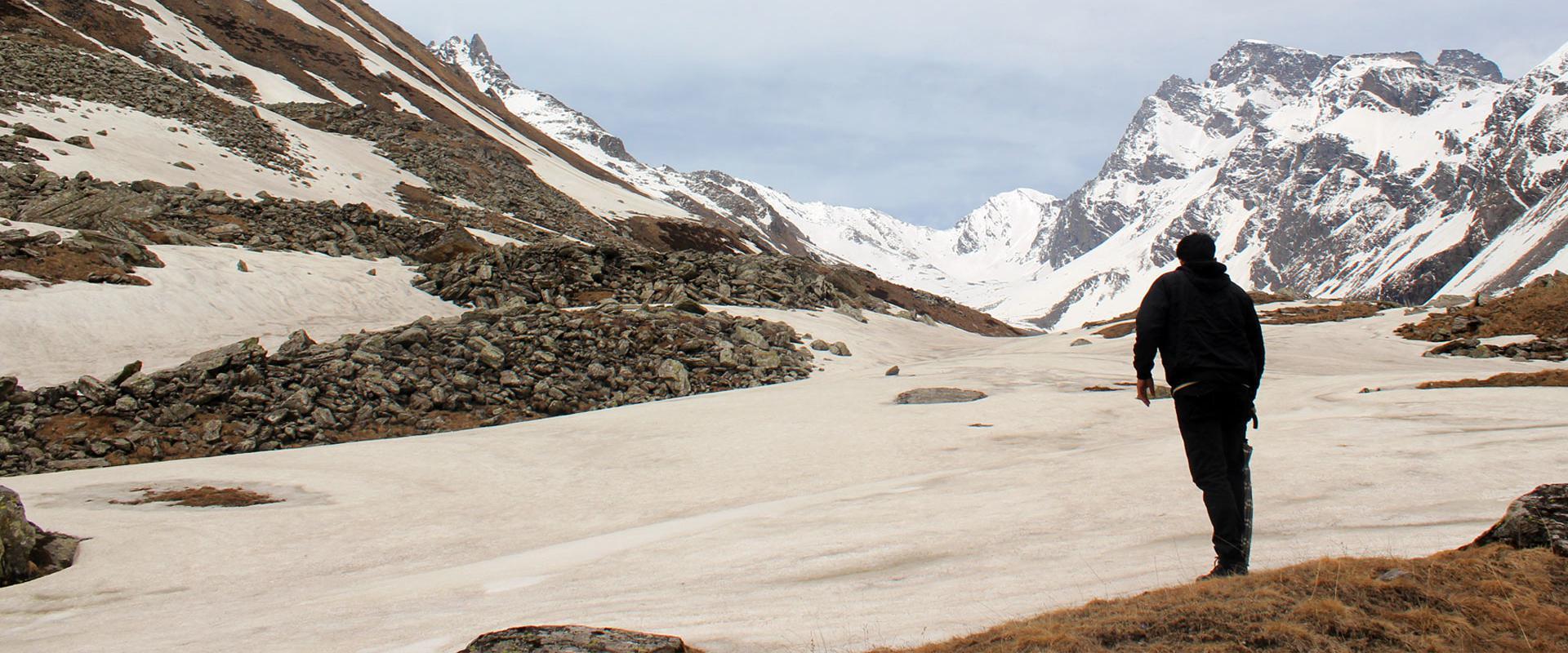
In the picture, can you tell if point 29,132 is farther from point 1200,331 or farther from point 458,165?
point 1200,331

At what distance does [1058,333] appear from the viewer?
54.6 m

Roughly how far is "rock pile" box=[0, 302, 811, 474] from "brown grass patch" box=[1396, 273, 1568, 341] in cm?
2436

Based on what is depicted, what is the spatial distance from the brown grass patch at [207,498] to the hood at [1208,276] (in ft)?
48.4

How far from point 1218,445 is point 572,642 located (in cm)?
538

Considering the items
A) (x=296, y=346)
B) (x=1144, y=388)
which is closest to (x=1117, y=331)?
(x=296, y=346)

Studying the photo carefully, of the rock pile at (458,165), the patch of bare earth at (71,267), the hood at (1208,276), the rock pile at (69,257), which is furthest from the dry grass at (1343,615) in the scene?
the rock pile at (458,165)

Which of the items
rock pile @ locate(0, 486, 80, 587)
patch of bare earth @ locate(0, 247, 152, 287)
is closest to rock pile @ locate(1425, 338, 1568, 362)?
rock pile @ locate(0, 486, 80, 587)

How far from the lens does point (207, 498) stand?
16.0m

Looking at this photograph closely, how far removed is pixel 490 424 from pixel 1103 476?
18.5m

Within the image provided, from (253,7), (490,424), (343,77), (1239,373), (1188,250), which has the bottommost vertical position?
(490,424)

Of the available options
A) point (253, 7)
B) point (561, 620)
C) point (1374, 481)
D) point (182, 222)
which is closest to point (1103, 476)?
point (1374, 481)

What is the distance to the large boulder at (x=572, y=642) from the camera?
649cm

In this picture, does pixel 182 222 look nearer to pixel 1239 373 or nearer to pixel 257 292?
pixel 257 292

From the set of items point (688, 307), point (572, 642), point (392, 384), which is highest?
point (688, 307)
